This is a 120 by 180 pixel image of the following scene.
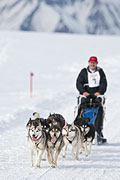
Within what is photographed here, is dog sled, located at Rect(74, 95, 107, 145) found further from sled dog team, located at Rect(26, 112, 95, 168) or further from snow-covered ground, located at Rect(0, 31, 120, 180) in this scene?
sled dog team, located at Rect(26, 112, 95, 168)

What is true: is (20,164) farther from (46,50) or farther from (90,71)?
(46,50)

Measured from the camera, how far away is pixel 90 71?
862 cm

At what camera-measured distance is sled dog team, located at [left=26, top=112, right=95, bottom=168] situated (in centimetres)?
610

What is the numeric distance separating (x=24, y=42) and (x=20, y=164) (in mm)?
33294

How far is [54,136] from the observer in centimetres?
621

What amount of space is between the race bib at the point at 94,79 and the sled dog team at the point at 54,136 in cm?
134

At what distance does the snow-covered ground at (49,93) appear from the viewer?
624 centimetres

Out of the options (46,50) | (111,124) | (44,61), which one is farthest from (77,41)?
(111,124)

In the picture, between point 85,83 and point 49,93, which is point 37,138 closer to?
point 85,83

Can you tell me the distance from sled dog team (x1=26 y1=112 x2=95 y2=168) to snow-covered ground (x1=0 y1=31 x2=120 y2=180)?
0.20 metres

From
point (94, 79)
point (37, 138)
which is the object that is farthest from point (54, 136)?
point (94, 79)

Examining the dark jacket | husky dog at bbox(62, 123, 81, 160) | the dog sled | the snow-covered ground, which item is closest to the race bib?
the dark jacket

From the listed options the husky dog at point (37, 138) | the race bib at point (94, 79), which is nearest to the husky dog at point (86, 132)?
the husky dog at point (37, 138)

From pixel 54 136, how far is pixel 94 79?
2.70 metres
